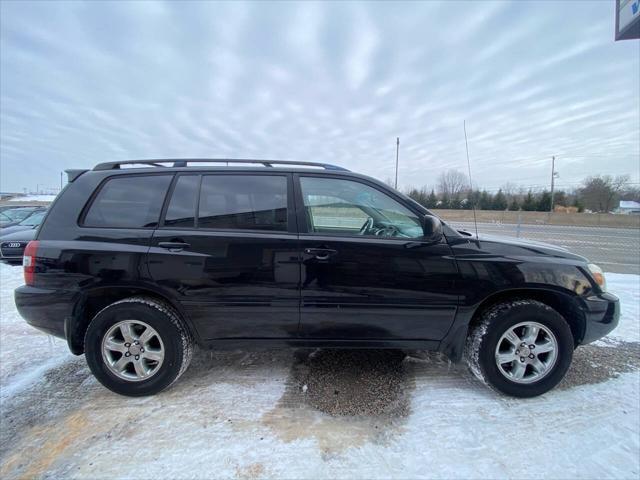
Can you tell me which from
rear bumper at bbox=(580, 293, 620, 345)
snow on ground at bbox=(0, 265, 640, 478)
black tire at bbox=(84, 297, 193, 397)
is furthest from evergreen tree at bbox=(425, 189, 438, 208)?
black tire at bbox=(84, 297, 193, 397)

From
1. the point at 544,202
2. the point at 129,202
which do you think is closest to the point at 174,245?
the point at 129,202

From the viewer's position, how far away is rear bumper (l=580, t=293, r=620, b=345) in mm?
2656

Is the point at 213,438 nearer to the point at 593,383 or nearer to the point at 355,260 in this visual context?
the point at 355,260

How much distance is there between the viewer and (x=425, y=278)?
2.55 metres

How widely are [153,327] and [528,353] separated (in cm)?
302

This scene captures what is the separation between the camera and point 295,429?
2254 millimetres

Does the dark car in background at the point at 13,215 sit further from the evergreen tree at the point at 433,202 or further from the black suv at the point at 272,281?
the evergreen tree at the point at 433,202

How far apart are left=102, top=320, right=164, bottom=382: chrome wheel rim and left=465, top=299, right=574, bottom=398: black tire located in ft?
8.55

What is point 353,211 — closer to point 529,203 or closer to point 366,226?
point 366,226

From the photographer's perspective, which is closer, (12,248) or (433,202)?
(12,248)

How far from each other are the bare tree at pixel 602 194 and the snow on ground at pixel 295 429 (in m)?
57.0

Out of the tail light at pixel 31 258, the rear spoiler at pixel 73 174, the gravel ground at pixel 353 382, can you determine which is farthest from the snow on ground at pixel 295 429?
the rear spoiler at pixel 73 174

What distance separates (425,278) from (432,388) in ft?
3.22

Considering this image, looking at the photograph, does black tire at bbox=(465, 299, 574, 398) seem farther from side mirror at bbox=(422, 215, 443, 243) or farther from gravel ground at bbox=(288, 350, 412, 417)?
side mirror at bbox=(422, 215, 443, 243)
